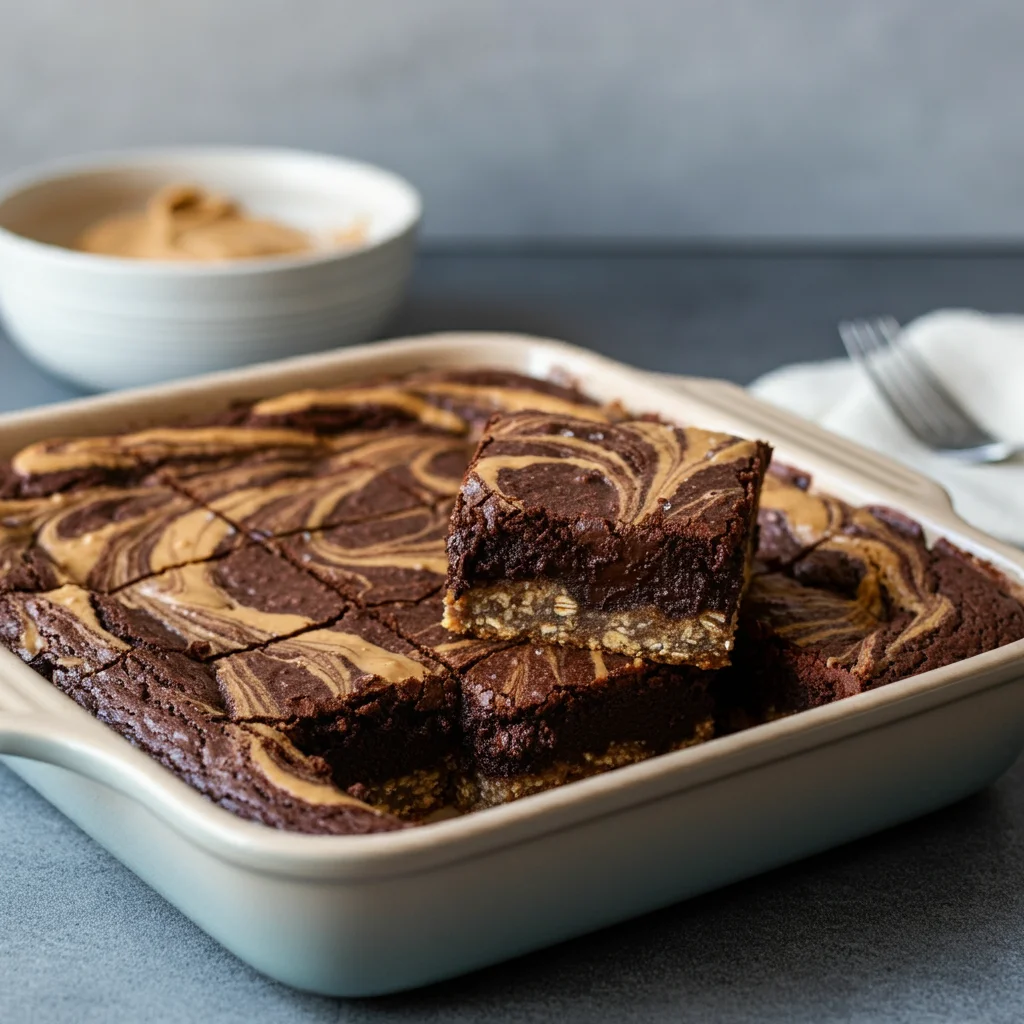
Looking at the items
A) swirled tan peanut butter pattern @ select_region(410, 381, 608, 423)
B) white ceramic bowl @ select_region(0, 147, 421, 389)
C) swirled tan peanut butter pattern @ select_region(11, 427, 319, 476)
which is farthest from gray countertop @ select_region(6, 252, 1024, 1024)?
white ceramic bowl @ select_region(0, 147, 421, 389)

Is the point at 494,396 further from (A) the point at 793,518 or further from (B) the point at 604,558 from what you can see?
(B) the point at 604,558

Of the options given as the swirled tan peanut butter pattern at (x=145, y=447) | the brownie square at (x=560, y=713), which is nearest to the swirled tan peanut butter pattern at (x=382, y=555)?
the brownie square at (x=560, y=713)

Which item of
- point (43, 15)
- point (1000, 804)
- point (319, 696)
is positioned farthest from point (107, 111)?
Answer: point (1000, 804)

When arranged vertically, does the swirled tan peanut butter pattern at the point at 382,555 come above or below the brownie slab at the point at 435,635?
below

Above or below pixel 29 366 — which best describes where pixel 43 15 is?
above

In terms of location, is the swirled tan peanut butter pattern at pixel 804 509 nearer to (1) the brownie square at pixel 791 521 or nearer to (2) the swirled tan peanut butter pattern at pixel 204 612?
(1) the brownie square at pixel 791 521

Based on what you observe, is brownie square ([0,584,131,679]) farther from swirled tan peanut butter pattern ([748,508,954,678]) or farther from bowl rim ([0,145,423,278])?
bowl rim ([0,145,423,278])

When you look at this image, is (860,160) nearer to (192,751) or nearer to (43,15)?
(43,15)
